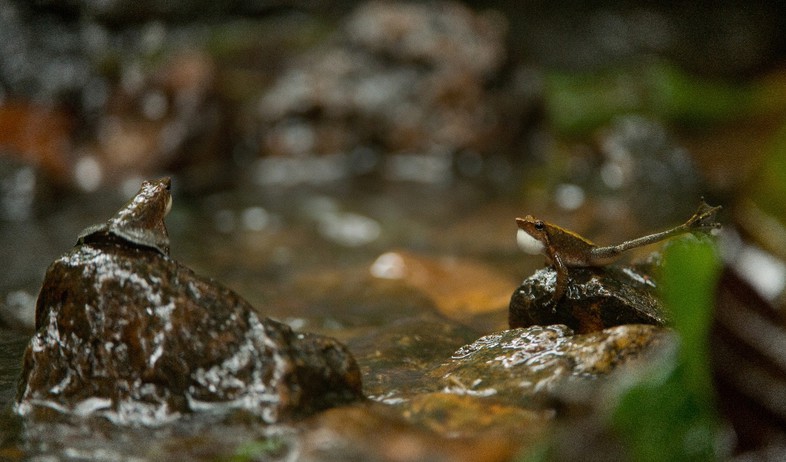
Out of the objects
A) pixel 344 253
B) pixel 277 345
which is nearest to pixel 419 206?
pixel 344 253

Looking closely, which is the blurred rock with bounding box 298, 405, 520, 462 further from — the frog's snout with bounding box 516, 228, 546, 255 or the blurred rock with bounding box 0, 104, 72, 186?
the blurred rock with bounding box 0, 104, 72, 186

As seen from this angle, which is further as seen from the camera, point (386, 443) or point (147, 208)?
point (147, 208)

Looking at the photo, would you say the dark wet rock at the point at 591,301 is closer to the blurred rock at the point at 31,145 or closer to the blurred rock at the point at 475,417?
the blurred rock at the point at 475,417

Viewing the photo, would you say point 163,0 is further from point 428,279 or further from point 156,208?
point 156,208

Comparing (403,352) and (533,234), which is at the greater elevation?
(533,234)

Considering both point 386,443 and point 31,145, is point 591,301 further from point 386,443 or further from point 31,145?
→ point 31,145

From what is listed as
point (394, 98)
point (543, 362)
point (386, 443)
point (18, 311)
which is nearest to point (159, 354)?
point (386, 443)
